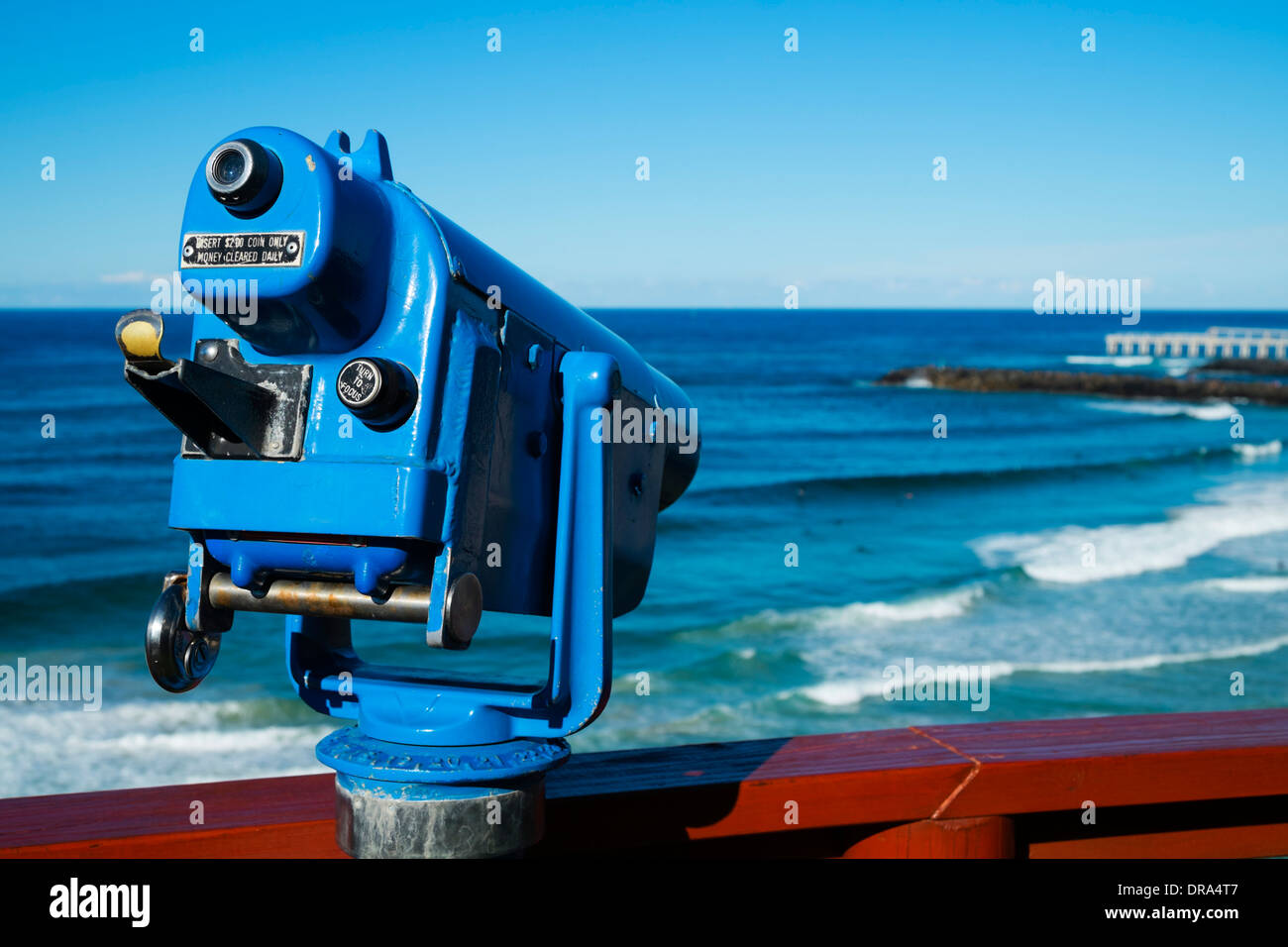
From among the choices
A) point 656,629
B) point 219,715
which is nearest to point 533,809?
point 219,715

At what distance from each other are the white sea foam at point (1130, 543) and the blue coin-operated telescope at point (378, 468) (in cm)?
1404

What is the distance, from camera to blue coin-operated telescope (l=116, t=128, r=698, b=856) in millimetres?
1821

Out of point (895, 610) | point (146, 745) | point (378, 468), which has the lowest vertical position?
point (146, 745)

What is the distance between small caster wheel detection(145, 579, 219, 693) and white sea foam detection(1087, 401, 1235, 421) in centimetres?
3909

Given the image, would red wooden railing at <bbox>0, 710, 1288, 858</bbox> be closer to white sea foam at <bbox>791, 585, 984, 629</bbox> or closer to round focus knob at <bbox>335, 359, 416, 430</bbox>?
round focus knob at <bbox>335, 359, 416, 430</bbox>

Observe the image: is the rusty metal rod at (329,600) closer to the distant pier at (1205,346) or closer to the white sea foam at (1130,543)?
the white sea foam at (1130,543)

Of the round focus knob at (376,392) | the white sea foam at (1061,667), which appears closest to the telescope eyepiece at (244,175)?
the round focus knob at (376,392)

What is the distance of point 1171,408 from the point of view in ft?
136

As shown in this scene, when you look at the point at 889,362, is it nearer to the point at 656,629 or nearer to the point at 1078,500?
the point at 1078,500

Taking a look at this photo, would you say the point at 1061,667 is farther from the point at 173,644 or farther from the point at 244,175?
the point at 244,175

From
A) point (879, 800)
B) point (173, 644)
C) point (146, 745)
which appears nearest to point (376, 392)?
point (173, 644)

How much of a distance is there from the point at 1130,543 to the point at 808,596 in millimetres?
5335

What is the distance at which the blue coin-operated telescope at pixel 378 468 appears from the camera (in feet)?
5.98
